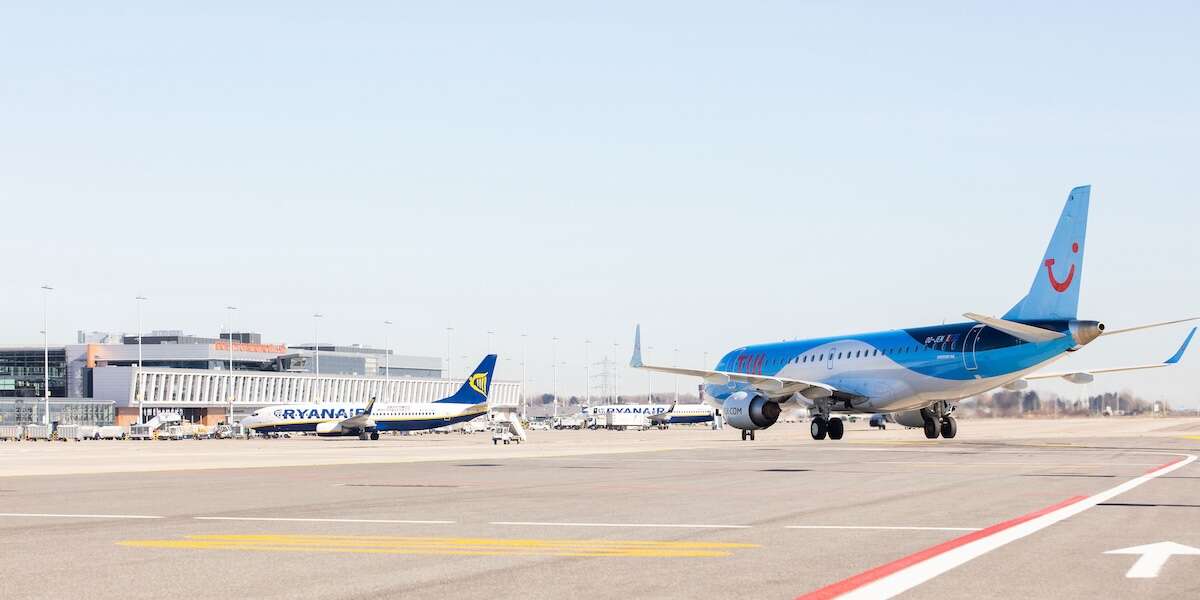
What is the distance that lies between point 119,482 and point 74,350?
162468 millimetres

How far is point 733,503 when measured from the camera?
2133 centimetres

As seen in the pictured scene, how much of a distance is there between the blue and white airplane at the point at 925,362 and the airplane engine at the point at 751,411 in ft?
0.17

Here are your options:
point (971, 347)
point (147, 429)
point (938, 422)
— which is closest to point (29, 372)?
point (147, 429)

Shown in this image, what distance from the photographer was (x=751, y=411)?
6656 centimetres

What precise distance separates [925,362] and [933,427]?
909 cm

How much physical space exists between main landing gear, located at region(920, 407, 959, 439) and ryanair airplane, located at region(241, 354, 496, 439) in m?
59.9

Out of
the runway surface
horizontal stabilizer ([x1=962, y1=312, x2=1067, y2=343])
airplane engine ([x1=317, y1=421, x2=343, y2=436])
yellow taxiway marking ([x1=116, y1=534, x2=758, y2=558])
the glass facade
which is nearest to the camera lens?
the runway surface

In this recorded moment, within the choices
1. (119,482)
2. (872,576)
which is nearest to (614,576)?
(872,576)

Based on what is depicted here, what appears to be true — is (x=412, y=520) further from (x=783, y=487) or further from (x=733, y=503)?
(x=783, y=487)

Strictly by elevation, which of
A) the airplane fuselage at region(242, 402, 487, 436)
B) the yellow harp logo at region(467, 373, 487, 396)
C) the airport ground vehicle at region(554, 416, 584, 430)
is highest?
the yellow harp logo at region(467, 373, 487, 396)

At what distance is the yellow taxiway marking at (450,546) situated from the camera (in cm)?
1370

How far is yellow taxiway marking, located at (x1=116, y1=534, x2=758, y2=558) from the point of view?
1370 cm

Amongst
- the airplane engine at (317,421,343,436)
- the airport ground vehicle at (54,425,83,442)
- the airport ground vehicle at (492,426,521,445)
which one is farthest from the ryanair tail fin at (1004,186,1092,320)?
the airport ground vehicle at (54,425,83,442)

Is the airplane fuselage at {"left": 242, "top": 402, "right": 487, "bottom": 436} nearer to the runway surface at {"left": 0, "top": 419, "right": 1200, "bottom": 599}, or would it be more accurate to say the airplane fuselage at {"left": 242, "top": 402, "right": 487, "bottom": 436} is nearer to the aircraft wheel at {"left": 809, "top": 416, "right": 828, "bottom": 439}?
the aircraft wheel at {"left": 809, "top": 416, "right": 828, "bottom": 439}
